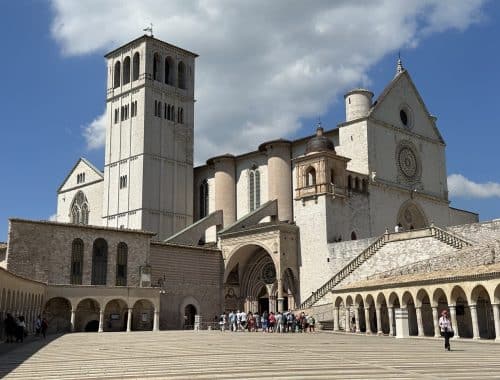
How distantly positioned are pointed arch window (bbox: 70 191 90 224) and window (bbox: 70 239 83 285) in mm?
23989

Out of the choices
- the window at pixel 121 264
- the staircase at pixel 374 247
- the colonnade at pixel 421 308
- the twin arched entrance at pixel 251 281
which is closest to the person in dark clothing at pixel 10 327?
the window at pixel 121 264

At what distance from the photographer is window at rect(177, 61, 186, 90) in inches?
2403

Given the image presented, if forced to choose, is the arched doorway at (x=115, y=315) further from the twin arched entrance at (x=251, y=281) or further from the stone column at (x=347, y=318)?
the stone column at (x=347, y=318)

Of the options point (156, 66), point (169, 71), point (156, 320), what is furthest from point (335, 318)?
point (169, 71)

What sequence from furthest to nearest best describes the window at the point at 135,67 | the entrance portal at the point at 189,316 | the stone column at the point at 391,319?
the window at the point at 135,67
the entrance portal at the point at 189,316
the stone column at the point at 391,319

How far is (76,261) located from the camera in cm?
3838

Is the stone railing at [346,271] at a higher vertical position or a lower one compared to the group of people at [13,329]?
higher

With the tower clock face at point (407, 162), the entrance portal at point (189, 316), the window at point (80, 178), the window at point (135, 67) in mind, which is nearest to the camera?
the entrance portal at point (189, 316)

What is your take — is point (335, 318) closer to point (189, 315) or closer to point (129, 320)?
point (129, 320)

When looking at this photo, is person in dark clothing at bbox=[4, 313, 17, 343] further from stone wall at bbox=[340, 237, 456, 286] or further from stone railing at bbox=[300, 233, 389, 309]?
stone wall at bbox=[340, 237, 456, 286]

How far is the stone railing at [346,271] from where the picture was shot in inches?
1485

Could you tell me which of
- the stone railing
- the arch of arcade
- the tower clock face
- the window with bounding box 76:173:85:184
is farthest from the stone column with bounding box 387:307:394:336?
the window with bounding box 76:173:85:184

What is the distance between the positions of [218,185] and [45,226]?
66.2 ft

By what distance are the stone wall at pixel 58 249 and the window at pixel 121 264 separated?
0.22m
